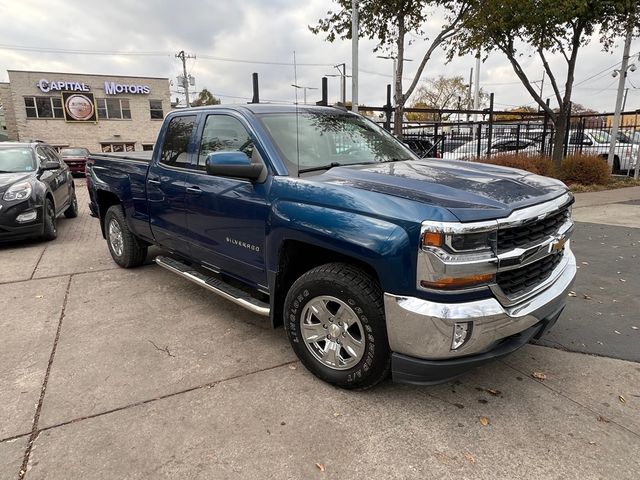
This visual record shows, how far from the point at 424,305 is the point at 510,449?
3.06 feet

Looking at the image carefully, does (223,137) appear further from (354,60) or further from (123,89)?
(123,89)

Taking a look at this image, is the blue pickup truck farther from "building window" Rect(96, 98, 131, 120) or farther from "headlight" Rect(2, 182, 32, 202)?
"building window" Rect(96, 98, 131, 120)

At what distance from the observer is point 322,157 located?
3441 millimetres

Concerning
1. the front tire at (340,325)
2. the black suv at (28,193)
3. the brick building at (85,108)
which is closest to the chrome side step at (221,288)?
the front tire at (340,325)

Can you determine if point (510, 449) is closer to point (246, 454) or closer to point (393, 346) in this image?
point (393, 346)

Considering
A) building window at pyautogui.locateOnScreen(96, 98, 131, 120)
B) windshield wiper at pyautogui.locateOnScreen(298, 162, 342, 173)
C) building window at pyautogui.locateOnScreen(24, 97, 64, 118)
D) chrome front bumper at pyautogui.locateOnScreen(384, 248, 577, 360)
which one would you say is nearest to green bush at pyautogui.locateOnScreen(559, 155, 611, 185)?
windshield wiper at pyautogui.locateOnScreen(298, 162, 342, 173)

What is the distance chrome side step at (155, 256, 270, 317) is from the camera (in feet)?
11.0

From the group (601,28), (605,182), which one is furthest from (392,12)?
(605,182)

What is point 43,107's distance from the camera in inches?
1427

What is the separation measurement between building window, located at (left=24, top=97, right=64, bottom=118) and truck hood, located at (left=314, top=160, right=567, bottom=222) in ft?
135

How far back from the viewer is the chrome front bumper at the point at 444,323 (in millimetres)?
2326

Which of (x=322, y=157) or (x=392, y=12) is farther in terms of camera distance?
(x=392, y=12)

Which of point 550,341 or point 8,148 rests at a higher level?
point 8,148

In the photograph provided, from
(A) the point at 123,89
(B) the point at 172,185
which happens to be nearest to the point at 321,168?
(B) the point at 172,185
